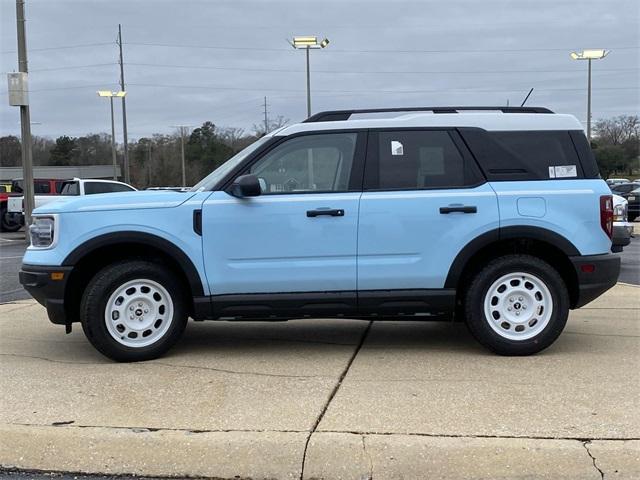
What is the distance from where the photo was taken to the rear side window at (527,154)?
16.7ft

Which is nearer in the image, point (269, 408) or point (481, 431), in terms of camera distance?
point (481, 431)

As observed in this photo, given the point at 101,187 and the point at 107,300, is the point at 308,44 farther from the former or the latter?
the point at 107,300

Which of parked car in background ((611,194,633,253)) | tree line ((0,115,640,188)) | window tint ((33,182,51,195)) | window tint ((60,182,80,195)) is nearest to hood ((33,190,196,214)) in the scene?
parked car in background ((611,194,633,253))

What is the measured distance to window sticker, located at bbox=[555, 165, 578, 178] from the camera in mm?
5098

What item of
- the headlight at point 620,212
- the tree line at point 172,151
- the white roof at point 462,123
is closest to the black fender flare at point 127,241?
the white roof at point 462,123

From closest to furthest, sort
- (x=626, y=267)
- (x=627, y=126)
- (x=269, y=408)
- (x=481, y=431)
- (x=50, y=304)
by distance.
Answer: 1. (x=481, y=431)
2. (x=269, y=408)
3. (x=50, y=304)
4. (x=626, y=267)
5. (x=627, y=126)

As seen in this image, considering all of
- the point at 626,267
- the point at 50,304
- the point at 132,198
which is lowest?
the point at 626,267

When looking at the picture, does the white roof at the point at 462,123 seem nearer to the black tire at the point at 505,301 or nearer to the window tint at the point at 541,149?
the window tint at the point at 541,149

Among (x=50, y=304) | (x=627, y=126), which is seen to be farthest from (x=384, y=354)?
(x=627, y=126)

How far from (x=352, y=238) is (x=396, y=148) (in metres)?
0.83

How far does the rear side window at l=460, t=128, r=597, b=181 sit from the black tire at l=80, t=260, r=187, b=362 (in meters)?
2.66

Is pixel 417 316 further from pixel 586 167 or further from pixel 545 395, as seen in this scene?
pixel 586 167

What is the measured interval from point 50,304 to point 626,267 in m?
10.1

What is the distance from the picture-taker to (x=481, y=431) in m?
3.57
